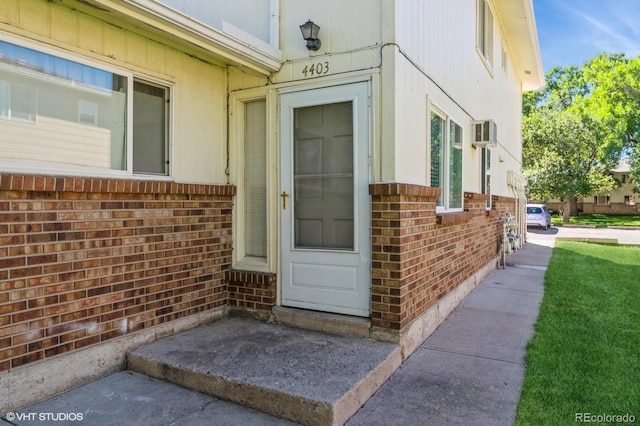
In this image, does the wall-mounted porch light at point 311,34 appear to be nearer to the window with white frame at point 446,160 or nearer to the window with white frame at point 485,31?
the window with white frame at point 446,160

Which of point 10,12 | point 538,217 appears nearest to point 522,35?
point 10,12

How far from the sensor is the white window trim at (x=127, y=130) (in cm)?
304

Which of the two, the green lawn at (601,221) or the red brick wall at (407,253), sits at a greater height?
the red brick wall at (407,253)

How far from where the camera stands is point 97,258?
3.49 m

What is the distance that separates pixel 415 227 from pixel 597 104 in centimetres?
3014

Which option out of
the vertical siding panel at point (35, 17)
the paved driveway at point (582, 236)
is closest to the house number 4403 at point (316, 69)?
the vertical siding panel at point (35, 17)

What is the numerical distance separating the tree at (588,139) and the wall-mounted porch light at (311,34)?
26.7m

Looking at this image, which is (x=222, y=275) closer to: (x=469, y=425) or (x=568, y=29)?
(x=469, y=425)

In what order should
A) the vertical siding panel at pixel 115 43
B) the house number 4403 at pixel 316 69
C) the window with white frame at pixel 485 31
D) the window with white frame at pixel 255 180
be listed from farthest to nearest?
1. the window with white frame at pixel 485 31
2. the window with white frame at pixel 255 180
3. the house number 4403 at pixel 316 69
4. the vertical siding panel at pixel 115 43

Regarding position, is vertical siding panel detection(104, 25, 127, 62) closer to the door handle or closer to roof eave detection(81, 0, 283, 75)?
roof eave detection(81, 0, 283, 75)

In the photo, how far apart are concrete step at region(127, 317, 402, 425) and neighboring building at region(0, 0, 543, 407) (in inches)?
11.2

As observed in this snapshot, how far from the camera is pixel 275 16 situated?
4.57 meters

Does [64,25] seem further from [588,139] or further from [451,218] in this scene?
[588,139]

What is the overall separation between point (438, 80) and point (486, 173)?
3787mm
